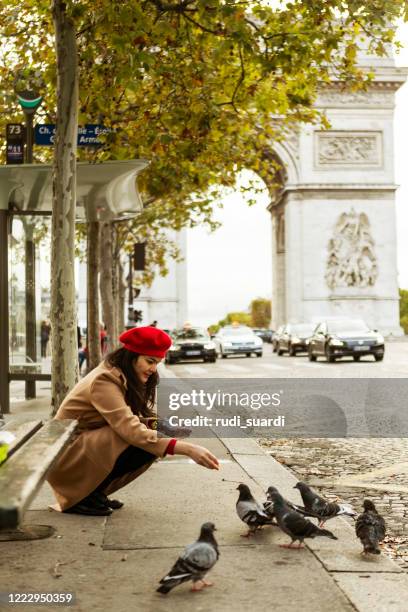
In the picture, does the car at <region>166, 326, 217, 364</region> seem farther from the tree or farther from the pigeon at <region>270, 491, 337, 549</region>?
the pigeon at <region>270, 491, 337, 549</region>

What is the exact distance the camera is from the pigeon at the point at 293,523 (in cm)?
434

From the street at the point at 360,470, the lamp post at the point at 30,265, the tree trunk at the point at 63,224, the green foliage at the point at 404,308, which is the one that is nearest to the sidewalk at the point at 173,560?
the street at the point at 360,470

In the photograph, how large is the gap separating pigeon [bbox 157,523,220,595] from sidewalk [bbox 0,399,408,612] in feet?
0.36

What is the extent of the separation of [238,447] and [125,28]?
385cm

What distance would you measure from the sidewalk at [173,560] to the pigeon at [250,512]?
3.7 inches

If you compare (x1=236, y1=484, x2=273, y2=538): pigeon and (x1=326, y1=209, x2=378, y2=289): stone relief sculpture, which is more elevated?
(x1=326, y1=209, x2=378, y2=289): stone relief sculpture

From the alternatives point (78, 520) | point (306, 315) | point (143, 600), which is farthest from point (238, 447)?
point (306, 315)

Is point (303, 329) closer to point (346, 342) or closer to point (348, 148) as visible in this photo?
point (346, 342)

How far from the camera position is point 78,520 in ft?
17.2

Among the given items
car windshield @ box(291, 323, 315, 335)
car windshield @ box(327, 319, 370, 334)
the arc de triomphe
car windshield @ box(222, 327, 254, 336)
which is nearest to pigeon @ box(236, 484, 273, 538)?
car windshield @ box(327, 319, 370, 334)

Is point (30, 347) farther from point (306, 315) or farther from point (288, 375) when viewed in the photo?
point (306, 315)

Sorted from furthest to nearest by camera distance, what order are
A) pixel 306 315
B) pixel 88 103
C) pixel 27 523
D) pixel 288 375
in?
pixel 306 315
pixel 288 375
pixel 88 103
pixel 27 523

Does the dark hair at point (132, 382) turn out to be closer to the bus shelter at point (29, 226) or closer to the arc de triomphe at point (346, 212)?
the bus shelter at point (29, 226)

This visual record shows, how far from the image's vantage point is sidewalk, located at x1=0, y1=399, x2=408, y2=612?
3.75 metres
